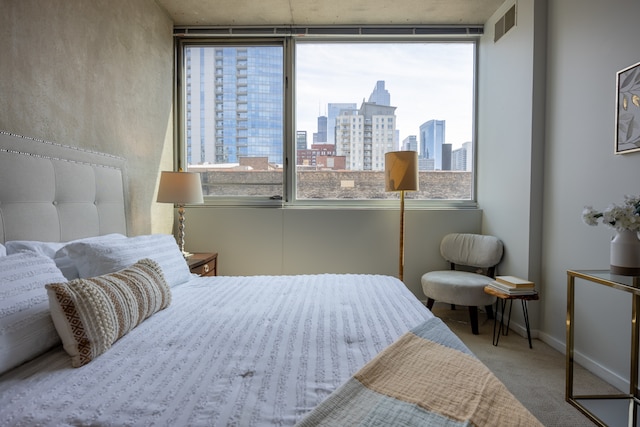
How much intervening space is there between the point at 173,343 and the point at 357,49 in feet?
11.2

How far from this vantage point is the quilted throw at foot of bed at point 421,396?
79 cm

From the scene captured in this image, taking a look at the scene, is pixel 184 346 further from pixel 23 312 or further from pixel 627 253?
pixel 627 253

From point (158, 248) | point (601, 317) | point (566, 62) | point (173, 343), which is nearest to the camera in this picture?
point (173, 343)

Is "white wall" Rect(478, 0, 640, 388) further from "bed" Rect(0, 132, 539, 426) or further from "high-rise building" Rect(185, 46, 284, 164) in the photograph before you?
"high-rise building" Rect(185, 46, 284, 164)

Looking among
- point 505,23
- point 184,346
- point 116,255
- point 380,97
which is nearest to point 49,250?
point 116,255

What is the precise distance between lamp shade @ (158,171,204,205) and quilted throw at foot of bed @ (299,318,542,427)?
2216 mm

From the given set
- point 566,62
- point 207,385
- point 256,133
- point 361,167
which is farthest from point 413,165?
point 207,385

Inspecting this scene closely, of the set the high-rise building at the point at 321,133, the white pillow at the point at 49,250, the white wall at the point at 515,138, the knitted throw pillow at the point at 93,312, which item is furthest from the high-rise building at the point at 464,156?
the white pillow at the point at 49,250

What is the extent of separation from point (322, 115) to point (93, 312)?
3.02m

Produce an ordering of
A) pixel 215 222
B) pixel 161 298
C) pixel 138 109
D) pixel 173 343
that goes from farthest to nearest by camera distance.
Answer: pixel 215 222
pixel 138 109
pixel 161 298
pixel 173 343

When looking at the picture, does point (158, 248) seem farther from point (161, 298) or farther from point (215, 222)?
point (215, 222)

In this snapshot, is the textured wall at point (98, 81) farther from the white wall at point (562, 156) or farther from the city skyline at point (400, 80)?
the white wall at point (562, 156)

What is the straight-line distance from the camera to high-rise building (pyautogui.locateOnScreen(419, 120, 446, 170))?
371cm

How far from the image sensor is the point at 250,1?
314 centimetres
